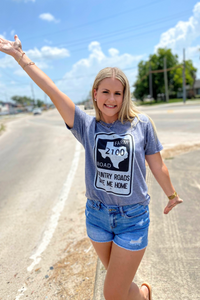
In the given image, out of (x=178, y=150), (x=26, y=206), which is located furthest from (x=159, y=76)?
(x=26, y=206)

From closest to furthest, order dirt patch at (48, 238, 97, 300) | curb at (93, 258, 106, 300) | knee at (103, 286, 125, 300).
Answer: knee at (103, 286, 125, 300)
curb at (93, 258, 106, 300)
dirt patch at (48, 238, 97, 300)

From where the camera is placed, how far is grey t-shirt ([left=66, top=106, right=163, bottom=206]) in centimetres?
182

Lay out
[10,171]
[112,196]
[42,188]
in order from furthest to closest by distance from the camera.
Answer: [10,171] < [42,188] < [112,196]

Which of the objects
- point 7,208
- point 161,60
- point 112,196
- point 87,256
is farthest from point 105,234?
point 161,60

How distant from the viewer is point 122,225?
180 centimetres

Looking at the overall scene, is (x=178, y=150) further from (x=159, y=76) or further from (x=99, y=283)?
(x=159, y=76)

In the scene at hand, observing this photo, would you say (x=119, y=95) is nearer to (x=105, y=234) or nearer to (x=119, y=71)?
(x=119, y=71)

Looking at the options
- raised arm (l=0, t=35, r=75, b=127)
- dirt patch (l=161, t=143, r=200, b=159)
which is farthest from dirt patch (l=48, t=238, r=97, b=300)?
dirt patch (l=161, t=143, r=200, b=159)

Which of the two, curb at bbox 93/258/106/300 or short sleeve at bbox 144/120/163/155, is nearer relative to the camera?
short sleeve at bbox 144/120/163/155

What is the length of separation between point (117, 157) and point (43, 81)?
0.84 metres

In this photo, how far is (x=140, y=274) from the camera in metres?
2.48

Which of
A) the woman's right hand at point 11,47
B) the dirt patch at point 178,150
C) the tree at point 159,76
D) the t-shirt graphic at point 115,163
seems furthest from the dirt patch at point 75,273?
A: the tree at point 159,76

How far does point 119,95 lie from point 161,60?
63.8 m

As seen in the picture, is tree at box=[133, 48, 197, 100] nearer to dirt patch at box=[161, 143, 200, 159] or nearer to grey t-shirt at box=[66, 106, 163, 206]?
dirt patch at box=[161, 143, 200, 159]
